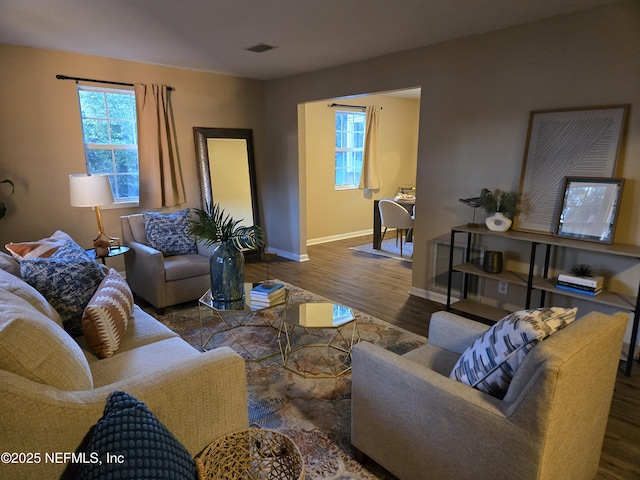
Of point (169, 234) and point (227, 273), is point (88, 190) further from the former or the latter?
point (227, 273)

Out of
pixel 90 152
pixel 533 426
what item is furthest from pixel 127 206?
pixel 533 426

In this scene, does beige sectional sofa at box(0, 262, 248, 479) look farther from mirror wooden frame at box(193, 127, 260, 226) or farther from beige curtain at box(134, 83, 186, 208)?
mirror wooden frame at box(193, 127, 260, 226)

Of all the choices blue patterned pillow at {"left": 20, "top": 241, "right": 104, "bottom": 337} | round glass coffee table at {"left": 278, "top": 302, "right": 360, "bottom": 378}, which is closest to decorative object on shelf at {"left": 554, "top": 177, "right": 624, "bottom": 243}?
round glass coffee table at {"left": 278, "top": 302, "right": 360, "bottom": 378}

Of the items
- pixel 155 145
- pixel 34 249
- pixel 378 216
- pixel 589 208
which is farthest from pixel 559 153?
pixel 155 145

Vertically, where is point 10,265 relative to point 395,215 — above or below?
above

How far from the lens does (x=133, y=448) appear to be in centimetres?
105

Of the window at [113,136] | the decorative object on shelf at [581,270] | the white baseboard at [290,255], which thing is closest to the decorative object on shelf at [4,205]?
the window at [113,136]

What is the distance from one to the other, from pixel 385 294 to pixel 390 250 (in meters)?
1.98

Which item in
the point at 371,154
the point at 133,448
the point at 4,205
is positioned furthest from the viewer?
the point at 371,154

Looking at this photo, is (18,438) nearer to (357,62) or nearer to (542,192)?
(542,192)

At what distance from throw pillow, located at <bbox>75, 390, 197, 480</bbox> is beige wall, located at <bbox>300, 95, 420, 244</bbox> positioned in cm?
492

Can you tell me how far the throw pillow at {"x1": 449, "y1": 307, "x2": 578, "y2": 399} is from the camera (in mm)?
1338

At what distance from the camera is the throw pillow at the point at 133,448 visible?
102 centimetres

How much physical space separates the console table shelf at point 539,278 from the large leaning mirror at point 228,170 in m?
2.95
